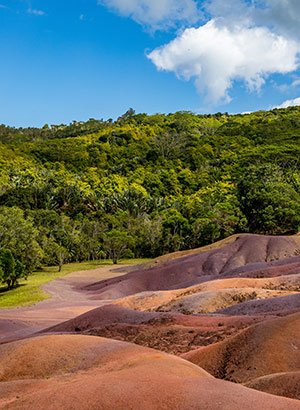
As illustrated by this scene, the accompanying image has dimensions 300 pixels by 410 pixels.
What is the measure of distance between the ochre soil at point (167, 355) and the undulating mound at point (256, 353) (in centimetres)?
3

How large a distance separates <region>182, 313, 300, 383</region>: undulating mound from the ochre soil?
0.03 metres

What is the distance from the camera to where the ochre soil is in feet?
19.7

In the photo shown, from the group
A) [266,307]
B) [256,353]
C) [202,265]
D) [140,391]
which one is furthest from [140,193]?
[140,391]

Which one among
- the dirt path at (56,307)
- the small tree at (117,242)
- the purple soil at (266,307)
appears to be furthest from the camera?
the small tree at (117,242)

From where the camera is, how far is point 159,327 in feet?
47.9

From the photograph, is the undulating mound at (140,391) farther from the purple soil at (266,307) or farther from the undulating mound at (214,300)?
the undulating mound at (214,300)

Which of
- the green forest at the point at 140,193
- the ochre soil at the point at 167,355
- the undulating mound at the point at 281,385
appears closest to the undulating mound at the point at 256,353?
the ochre soil at the point at 167,355

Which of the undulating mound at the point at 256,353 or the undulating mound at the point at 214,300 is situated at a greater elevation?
the undulating mound at the point at 256,353

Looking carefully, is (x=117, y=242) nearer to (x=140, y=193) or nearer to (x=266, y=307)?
(x=140, y=193)

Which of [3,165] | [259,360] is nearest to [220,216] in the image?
[259,360]

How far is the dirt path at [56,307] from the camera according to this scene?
61.5 ft

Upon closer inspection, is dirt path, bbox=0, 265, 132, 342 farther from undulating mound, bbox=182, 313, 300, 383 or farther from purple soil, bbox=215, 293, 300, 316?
undulating mound, bbox=182, 313, 300, 383

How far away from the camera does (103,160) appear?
334 ft

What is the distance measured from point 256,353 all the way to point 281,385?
7.83ft
